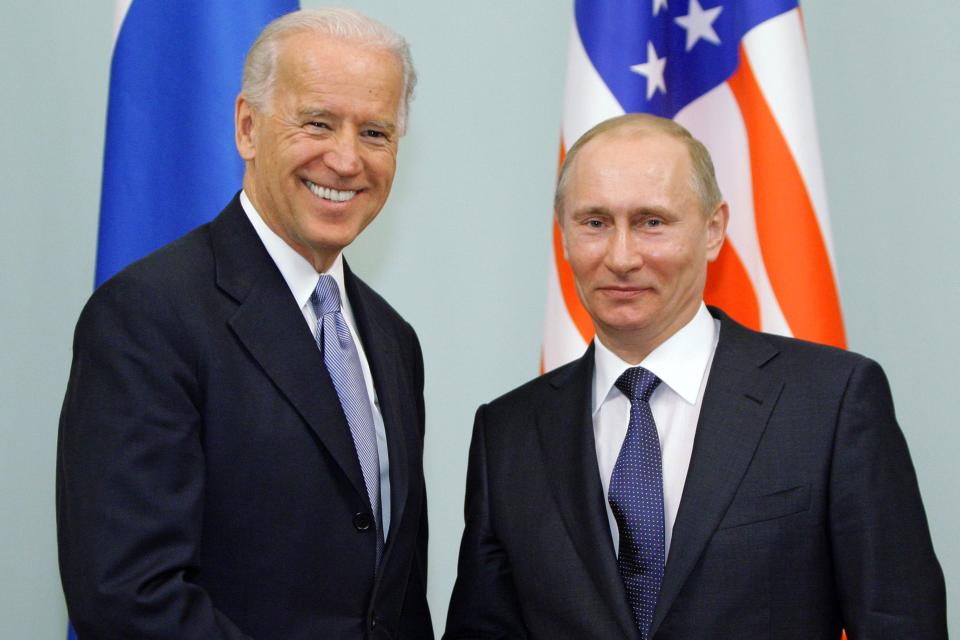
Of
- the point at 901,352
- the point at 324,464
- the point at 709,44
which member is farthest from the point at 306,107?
the point at 901,352

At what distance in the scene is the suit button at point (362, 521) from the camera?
6.66 feet

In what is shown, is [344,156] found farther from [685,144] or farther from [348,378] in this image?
[685,144]

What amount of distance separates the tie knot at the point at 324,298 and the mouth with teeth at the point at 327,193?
158 mm

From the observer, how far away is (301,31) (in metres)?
2.12

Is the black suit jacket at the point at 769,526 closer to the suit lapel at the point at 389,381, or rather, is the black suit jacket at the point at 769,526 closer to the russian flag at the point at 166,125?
the suit lapel at the point at 389,381

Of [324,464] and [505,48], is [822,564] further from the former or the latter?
[505,48]

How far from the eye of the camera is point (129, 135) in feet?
9.69

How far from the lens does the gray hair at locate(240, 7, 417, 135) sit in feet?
6.97

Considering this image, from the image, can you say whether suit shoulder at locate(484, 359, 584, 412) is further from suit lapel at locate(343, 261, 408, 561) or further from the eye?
the eye

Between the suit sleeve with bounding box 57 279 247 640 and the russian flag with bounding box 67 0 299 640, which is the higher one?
the russian flag with bounding box 67 0 299 640

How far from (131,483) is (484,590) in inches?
29.3

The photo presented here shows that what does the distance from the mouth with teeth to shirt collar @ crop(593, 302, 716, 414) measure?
0.57 metres

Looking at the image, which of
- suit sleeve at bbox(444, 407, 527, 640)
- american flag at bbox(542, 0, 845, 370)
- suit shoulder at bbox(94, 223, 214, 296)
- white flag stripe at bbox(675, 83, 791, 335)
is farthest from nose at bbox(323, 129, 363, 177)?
white flag stripe at bbox(675, 83, 791, 335)

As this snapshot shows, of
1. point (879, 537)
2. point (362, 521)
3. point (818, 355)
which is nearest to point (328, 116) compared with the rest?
point (362, 521)
